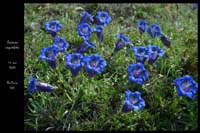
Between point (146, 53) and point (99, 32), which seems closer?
point (146, 53)

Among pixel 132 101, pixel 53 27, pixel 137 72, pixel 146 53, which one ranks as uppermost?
pixel 53 27

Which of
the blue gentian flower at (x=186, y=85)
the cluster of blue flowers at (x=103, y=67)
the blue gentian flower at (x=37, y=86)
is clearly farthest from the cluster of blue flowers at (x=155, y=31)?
the blue gentian flower at (x=37, y=86)

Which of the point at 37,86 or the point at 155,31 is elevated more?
the point at 155,31

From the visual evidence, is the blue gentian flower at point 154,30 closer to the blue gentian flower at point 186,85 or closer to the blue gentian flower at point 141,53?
the blue gentian flower at point 141,53

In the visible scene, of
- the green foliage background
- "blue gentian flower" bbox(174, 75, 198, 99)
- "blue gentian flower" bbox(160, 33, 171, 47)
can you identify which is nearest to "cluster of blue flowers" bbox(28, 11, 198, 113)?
"blue gentian flower" bbox(174, 75, 198, 99)

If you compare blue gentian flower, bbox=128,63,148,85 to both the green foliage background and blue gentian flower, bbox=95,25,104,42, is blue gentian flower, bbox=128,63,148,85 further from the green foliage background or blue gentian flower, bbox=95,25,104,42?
blue gentian flower, bbox=95,25,104,42

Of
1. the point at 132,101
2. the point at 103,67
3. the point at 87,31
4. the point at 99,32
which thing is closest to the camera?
the point at 132,101

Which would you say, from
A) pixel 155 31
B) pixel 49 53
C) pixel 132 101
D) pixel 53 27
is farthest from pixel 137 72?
pixel 53 27

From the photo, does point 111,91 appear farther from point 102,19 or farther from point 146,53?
point 102,19
